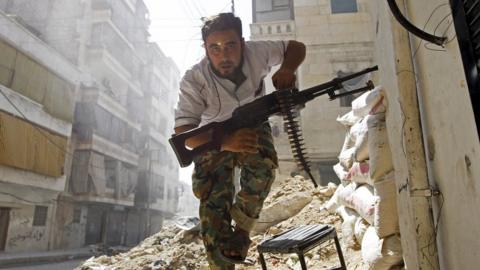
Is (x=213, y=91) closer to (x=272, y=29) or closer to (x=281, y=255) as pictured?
(x=281, y=255)

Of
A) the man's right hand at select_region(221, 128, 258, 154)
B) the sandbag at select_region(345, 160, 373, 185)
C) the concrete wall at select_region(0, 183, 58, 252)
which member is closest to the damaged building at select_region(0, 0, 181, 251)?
the concrete wall at select_region(0, 183, 58, 252)

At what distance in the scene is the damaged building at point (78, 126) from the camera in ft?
41.5

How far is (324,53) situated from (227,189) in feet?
25.9

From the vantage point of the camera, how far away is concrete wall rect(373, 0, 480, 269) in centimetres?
99

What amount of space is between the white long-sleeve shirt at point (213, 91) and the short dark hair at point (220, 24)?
151 mm

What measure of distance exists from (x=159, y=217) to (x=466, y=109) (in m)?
30.4

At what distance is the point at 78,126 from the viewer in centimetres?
1709

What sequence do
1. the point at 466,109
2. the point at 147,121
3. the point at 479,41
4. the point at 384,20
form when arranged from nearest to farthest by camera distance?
1. the point at 479,41
2. the point at 466,109
3. the point at 384,20
4. the point at 147,121

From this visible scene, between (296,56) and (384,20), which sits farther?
(296,56)

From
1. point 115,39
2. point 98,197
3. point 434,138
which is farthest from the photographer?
point 115,39

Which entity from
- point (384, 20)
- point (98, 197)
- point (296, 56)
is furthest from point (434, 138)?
point (98, 197)

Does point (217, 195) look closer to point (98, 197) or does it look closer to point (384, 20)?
point (384, 20)

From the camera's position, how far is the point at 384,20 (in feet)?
5.48

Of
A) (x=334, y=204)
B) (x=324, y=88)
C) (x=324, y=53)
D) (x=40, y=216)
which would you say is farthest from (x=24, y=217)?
(x=324, y=88)
